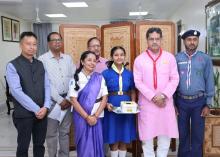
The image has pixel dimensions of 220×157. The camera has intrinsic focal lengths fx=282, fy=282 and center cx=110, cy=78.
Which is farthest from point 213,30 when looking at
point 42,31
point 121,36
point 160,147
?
point 42,31

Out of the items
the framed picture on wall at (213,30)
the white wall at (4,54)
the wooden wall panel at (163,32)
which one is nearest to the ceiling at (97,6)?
the white wall at (4,54)

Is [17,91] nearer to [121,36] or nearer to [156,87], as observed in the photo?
[156,87]

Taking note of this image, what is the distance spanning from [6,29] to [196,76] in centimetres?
655

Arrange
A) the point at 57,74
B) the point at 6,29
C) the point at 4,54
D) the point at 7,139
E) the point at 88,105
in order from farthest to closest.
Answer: the point at 6,29 < the point at 4,54 < the point at 7,139 < the point at 57,74 < the point at 88,105

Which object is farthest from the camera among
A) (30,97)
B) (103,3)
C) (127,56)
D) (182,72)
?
(103,3)

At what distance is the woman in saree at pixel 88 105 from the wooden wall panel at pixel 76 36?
Answer: 75 cm

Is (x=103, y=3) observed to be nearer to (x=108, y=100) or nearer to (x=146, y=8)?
(x=146, y=8)

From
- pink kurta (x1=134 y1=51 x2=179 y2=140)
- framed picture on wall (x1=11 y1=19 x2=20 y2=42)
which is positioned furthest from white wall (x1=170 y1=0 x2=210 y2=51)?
framed picture on wall (x1=11 y1=19 x2=20 y2=42)

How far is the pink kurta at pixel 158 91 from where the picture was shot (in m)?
2.53

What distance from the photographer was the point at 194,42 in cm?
262

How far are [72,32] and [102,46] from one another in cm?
38

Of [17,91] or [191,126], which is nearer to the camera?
[17,91]

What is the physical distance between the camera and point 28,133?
234 centimetres

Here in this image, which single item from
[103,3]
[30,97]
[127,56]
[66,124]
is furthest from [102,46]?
[103,3]
